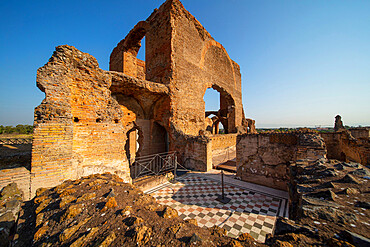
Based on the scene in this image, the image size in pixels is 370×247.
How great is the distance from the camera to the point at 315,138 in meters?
4.56

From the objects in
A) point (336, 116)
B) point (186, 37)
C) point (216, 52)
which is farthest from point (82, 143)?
point (336, 116)

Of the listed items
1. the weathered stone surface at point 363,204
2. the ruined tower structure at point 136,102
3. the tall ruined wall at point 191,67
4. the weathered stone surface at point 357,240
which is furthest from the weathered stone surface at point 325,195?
the tall ruined wall at point 191,67

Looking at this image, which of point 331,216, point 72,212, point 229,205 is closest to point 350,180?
point 331,216

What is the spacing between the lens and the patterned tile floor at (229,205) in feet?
10.8

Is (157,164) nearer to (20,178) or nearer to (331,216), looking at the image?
(20,178)

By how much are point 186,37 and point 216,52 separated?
4.37 m

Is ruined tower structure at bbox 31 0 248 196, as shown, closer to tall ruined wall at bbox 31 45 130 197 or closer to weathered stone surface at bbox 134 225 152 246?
tall ruined wall at bbox 31 45 130 197

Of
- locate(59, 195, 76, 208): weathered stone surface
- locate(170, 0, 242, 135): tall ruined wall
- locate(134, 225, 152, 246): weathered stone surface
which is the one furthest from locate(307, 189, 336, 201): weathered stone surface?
locate(170, 0, 242, 135): tall ruined wall

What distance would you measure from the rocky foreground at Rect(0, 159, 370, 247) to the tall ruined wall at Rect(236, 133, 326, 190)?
2268mm

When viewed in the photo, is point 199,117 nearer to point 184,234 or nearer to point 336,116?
point 184,234

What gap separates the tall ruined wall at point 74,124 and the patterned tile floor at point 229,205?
86.2 inches

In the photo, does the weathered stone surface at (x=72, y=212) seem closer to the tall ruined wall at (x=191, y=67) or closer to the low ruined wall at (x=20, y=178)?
the low ruined wall at (x=20, y=178)

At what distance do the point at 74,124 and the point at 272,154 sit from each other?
7.07 meters

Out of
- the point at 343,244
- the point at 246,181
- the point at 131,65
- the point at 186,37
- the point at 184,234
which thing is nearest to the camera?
the point at 343,244
